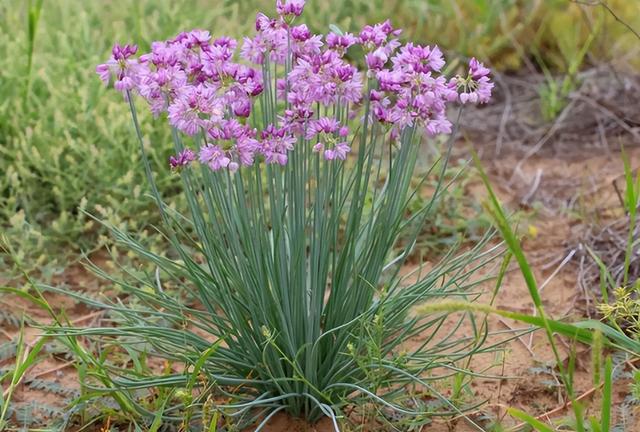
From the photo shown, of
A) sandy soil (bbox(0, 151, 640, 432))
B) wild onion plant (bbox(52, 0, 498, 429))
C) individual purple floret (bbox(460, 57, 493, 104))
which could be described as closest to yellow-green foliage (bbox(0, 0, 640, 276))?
sandy soil (bbox(0, 151, 640, 432))

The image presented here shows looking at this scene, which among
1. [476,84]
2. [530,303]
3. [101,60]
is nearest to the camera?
[476,84]

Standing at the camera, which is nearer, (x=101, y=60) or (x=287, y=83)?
(x=287, y=83)

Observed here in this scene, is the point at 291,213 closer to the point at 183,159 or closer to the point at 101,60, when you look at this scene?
the point at 183,159

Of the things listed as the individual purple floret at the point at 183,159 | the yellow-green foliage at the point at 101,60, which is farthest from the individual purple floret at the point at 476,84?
the yellow-green foliage at the point at 101,60

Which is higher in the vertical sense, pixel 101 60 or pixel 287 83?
pixel 287 83

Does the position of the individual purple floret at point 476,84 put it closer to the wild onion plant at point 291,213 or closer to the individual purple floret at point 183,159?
the wild onion plant at point 291,213

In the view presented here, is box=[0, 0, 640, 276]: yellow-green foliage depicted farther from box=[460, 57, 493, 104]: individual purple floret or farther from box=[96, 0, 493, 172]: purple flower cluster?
box=[460, 57, 493, 104]: individual purple floret

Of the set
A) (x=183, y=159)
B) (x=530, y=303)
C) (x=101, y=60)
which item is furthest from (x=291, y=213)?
(x=101, y=60)
